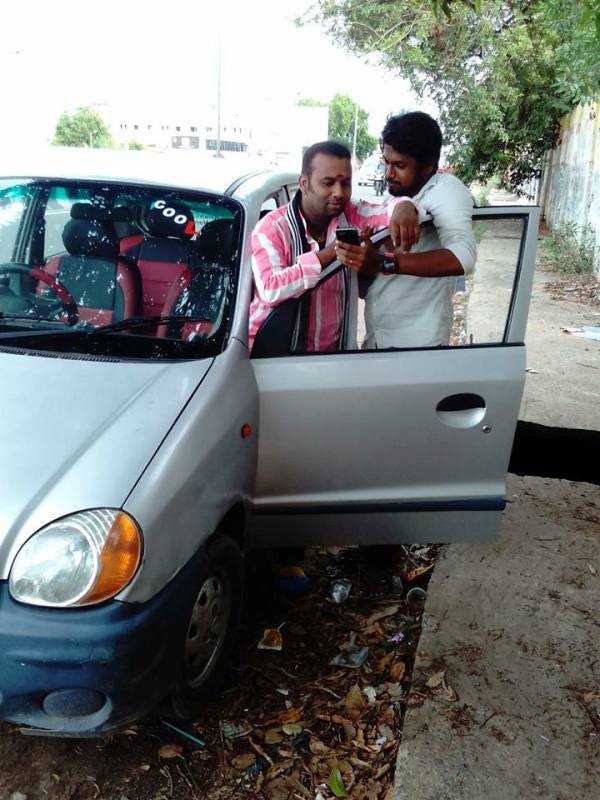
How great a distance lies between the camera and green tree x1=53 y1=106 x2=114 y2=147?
5653 cm

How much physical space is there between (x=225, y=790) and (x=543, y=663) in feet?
4.06

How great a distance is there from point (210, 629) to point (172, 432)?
718 mm

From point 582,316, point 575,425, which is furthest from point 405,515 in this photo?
point 582,316

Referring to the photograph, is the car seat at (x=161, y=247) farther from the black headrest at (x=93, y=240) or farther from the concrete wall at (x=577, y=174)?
the concrete wall at (x=577, y=174)

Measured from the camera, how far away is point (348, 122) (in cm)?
9269

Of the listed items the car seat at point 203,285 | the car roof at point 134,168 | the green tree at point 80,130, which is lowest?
the green tree at point 80,130

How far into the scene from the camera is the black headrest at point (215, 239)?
2.88 metres

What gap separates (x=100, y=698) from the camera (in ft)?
6.52

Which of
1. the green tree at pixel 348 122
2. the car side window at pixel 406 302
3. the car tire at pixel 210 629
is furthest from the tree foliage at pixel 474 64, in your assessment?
the green tree at pixel 348 122

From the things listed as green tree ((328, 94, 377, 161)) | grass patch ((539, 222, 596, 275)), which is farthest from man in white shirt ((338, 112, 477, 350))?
green tree ((328, 94, 377, 161))

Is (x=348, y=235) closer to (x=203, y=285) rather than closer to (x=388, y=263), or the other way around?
(x=388, y=263)

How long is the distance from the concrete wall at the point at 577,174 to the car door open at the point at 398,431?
8842mm

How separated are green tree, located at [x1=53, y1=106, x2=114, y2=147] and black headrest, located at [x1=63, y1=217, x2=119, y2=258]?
5772 cm

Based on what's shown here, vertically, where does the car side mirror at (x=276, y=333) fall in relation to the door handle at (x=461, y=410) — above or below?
above
